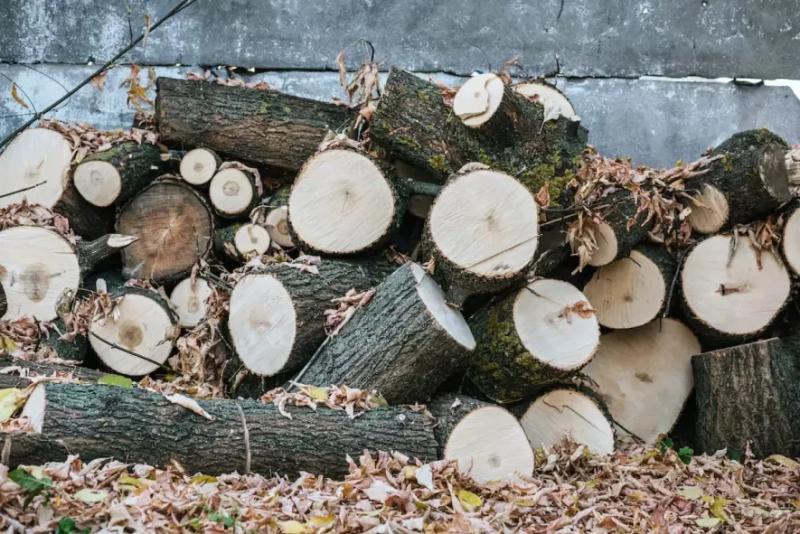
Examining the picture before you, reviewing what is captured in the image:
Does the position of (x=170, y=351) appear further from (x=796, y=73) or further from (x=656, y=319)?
(x=796, y=73)

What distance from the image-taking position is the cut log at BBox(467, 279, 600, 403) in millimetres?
4082

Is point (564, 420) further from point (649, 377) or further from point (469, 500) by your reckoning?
point (469, 500)

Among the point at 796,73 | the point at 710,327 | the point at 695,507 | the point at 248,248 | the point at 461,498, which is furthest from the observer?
the point at 796,73

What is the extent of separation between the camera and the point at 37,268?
5.00 metres

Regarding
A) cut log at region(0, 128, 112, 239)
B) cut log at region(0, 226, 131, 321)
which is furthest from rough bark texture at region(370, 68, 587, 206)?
cut log at region(0, 128, 112, 239)

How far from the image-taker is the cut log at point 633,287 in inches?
186

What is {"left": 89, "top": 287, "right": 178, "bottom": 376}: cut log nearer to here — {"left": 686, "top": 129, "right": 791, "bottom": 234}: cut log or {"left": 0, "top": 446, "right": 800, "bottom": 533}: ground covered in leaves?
{"left": 0, "top": 446, "right": 800, "bottom": 533}: ground covered in leaves

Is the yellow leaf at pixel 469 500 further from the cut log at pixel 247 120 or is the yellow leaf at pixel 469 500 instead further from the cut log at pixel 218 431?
the cut log at pixel 247 120

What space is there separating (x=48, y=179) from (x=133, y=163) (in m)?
0.54

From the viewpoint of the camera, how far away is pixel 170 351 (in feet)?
16.3

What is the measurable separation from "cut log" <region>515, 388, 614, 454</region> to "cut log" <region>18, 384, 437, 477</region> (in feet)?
2.49

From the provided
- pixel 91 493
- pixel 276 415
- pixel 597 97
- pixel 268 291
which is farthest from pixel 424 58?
pixel 91 493

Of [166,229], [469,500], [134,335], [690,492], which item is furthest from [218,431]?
[166,229]

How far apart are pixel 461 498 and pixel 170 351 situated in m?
2.23
